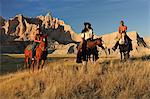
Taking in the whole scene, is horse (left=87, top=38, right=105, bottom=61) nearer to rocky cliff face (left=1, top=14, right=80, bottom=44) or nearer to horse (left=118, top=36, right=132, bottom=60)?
horse (left=118, top=36, right=132, bottom=60)

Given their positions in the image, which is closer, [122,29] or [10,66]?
[122,29]

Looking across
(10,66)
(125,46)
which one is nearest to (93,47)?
(125,46)

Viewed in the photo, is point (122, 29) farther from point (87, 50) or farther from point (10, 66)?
point (10, 66)

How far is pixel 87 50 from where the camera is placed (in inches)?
756

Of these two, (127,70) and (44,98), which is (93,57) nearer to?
(127,70)

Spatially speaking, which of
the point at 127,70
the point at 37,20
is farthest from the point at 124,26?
the point at 37,20

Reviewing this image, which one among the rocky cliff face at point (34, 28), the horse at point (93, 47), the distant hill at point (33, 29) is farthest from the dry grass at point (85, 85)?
the rocky cliff face at point (34, 28)

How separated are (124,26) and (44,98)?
1125 cm

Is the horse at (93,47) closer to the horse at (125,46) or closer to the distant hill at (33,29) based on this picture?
the horse at (125,46)

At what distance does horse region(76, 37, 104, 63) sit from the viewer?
1859 centimetres

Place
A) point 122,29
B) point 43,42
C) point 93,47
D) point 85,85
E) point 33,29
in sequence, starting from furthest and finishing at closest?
1. point 33,29
2. point 122,29
3. point 93,47
4. point 43,42
5. point 85,85

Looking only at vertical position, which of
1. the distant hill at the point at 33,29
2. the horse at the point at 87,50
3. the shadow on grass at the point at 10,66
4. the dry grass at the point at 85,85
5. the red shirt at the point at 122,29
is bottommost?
the dry grass at the point at 85,85

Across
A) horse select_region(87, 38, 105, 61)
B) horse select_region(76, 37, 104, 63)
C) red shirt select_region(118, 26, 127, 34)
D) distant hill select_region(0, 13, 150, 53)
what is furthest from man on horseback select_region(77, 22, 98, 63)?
distant hill select_region(0, 13, 150, 53)

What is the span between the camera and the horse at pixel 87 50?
18.6m
